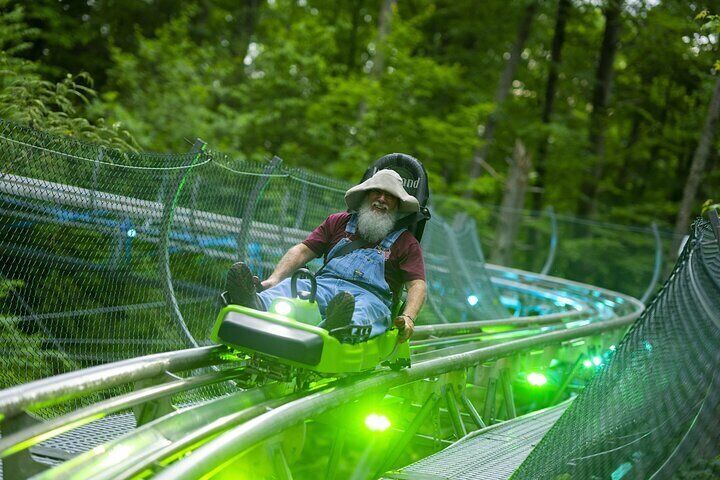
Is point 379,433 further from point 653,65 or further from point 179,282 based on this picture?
point 653,65

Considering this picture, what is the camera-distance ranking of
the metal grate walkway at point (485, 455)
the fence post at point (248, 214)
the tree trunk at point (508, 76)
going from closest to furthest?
the metal grate walkway at point (485, 455) < the fence post at point (248, 214) < the tree trunk at point (508, 76)

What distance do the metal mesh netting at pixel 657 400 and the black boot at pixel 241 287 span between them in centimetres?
171

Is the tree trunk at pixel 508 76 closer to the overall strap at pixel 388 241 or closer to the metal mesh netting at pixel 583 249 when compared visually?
the metal mesh netting at pixel 583 249

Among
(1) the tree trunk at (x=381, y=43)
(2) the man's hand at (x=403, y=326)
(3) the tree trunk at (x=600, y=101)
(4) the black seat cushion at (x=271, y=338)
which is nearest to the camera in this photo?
(4) the black seat cushion at (x=271, y=338)

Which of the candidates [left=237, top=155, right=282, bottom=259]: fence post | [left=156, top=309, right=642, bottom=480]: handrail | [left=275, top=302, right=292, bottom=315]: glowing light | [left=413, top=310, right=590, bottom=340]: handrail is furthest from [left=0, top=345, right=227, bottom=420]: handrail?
[left=413, top=310, right=590, bottom=340]: handrail

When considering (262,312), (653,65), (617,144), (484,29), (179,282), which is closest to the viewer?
(262,312)

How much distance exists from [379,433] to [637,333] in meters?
1.74

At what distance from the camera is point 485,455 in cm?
535

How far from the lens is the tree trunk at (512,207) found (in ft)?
68.4

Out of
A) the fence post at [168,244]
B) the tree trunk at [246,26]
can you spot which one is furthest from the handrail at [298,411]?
the tree trunk at [246,26]

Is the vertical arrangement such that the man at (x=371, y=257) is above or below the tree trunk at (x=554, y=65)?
below

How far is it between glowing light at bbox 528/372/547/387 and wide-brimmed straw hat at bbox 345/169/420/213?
12.1 ft

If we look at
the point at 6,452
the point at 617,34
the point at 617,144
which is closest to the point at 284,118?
→ the point at 617,34

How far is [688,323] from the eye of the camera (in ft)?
13.4
